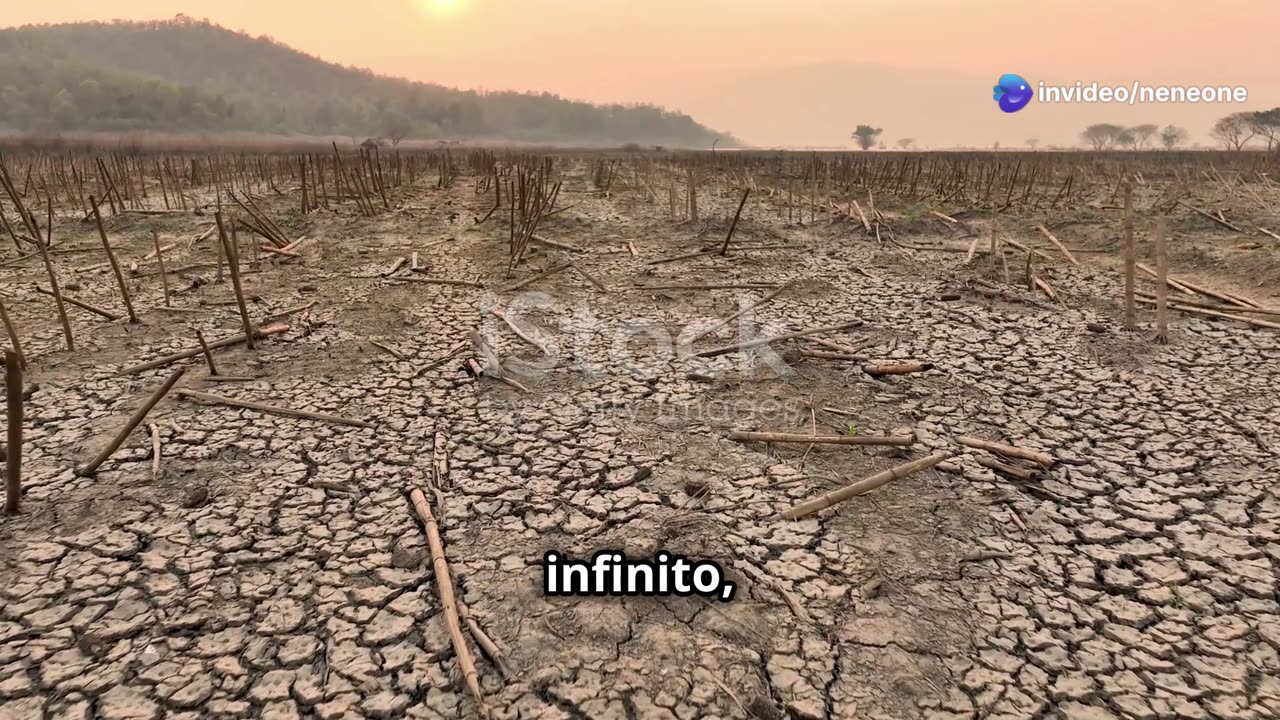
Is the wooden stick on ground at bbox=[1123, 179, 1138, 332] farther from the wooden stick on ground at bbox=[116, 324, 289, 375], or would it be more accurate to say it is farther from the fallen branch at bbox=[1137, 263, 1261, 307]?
the wooden stick on ground at bbox=[116, 324, 289, 375]

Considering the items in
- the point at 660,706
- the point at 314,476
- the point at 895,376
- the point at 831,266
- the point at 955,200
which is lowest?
the point at 660,706

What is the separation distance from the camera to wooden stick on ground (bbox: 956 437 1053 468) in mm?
2613

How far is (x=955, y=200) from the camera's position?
963 centimetres

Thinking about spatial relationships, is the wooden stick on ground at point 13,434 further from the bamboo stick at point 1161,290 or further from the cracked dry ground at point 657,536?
the bamboo stick at point 1161,290

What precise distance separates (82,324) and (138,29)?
146 metres

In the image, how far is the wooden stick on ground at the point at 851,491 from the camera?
2340mm

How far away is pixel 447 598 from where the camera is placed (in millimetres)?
1890

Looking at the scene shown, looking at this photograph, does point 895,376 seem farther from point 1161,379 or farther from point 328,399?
point 328,399

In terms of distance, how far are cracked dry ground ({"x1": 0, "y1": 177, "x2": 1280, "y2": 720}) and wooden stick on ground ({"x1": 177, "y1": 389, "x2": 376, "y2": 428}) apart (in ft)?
0.24

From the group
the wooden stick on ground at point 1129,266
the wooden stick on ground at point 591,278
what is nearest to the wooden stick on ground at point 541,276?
the wooden stick on ground at point 591,278

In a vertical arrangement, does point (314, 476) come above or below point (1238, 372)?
below

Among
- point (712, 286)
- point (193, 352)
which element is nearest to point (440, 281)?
point (193, 352)

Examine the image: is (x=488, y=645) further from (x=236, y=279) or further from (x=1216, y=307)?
(x=1216, y=307)

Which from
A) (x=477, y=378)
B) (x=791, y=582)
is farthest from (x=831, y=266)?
(x=791, y=582)
